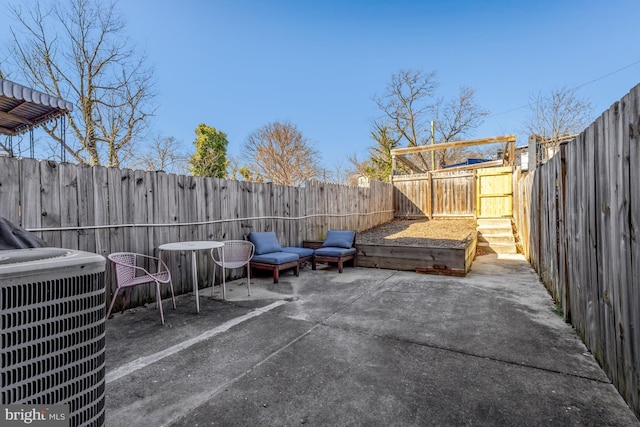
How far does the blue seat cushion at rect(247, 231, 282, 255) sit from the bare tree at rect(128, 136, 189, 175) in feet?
34.4

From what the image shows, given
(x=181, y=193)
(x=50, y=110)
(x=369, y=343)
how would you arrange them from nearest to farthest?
(x=369, y=343), (x=181, y=193), (x=50, y=110)

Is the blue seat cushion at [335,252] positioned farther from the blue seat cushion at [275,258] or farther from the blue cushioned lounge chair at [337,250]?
the blue seat cushion at [275,258]

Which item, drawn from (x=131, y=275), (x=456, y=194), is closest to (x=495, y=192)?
(x=456, y=194)

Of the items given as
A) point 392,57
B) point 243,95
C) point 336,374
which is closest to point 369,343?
point 336,374

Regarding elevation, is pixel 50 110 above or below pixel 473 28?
below

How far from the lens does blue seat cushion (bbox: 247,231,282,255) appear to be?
17.2 feet

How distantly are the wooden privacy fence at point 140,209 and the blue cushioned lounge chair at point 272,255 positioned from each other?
35 cm

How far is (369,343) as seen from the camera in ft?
8.61

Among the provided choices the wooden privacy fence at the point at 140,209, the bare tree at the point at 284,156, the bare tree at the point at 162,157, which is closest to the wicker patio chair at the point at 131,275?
the wooden privacy fence at the point at 140,209

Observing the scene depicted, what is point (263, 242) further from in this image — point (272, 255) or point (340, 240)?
point (340, 240)

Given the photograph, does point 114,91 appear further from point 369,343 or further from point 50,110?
point 369,343

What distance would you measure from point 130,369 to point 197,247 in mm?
1552

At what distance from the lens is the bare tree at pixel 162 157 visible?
528 inches

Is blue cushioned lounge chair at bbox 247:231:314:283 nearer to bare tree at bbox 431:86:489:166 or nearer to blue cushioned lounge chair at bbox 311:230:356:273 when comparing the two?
blue cushioned lounge chair at bbox 311:230:356:273
